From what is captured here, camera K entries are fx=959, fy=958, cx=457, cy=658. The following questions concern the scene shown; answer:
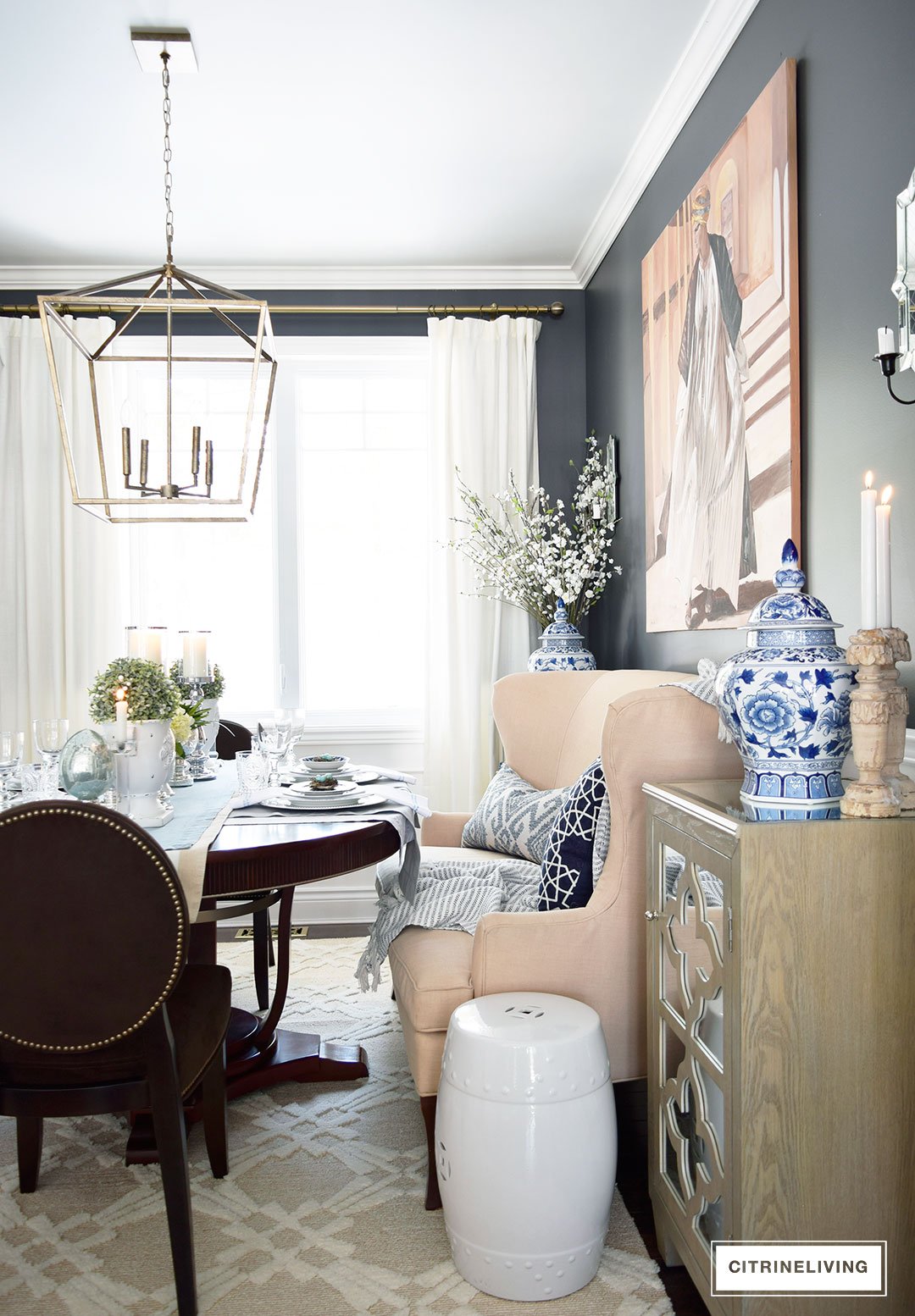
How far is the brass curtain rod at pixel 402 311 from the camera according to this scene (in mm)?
4070

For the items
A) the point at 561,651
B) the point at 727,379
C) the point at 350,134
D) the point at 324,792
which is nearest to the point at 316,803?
the point at 324,792

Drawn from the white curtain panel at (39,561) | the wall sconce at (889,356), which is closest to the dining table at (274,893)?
the wall sconce at (889,356)

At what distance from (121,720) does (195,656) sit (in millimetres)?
789

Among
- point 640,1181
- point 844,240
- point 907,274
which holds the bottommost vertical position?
point 640,1181

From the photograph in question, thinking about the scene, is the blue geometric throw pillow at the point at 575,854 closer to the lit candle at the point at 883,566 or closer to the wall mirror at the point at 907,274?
the lit candle at the point at 883,566

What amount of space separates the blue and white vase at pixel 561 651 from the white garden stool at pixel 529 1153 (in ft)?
6.48

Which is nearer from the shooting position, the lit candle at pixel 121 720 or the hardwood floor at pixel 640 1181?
the hardwood floor at pixel 640 1181

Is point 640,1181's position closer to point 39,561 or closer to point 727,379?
point 727,379

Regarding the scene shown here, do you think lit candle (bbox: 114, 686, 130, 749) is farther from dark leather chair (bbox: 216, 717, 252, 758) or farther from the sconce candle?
dark leather chair (bbox: 216, 717, 252, 758)

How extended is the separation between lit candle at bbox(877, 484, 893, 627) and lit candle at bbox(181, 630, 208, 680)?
6.58 ft

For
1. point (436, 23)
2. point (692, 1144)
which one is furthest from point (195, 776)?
point (436, 23)

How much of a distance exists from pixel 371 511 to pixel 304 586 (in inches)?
18.1

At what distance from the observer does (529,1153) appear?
Result: 1.60m

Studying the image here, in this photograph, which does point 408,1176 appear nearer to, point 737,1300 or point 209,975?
point 209,975
